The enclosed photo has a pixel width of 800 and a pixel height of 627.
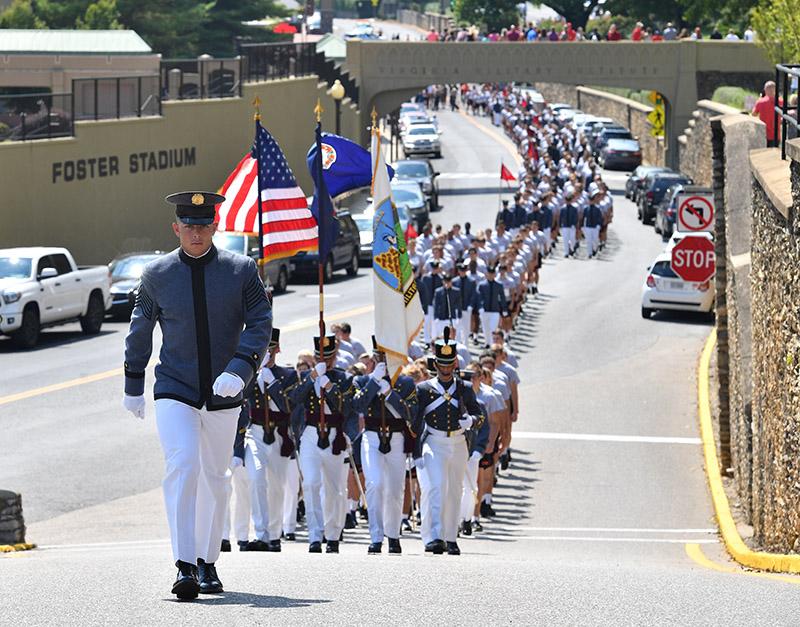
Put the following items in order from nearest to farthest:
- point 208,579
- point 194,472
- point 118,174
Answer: point 194,472 → point 208,579 → point 118,174

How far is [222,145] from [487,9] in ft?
231

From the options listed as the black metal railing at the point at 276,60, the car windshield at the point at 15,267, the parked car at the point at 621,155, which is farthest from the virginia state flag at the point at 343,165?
the parked car at the point at 621,155

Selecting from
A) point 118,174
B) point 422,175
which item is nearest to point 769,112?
point 118,174

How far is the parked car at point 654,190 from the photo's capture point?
5559 centimetres

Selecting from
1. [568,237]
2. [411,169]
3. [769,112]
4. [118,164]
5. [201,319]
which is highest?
[769,112]

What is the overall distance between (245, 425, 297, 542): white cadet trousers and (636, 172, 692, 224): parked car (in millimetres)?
40740

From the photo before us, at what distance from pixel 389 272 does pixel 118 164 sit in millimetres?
27336

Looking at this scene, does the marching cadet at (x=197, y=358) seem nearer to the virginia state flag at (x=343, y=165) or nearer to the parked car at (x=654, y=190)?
the virginia state flag at (x=343, y=165)

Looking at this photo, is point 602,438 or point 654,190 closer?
point 602,438

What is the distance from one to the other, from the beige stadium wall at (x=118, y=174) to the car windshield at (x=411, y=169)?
725 cm

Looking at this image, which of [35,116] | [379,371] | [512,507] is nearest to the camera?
[379,371]

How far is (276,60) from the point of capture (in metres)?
57.3

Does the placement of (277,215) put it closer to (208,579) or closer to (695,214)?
(695,214)

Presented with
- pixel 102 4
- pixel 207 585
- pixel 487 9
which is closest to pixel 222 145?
pixel 102 4
